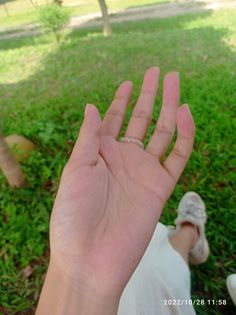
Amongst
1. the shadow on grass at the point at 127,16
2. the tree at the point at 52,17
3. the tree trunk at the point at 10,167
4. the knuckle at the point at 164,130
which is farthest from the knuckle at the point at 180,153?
the shadow on grass at the point at 127,16

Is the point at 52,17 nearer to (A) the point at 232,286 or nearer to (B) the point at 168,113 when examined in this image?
(B) the point at 168,113

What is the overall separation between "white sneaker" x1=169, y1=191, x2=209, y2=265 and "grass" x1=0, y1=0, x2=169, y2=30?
12.8 m

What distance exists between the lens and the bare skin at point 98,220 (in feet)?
4.66

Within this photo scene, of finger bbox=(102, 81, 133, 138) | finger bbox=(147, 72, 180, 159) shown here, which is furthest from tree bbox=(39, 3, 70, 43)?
finger bbox=(147, 72, 180, 159)

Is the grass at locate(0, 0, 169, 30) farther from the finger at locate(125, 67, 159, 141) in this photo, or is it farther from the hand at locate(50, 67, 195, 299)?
the hand at locate(50, 67, 195, 299)

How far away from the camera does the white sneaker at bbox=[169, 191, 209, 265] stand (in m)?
2.32

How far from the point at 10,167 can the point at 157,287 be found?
1530 mm

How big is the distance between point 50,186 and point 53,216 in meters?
1.49

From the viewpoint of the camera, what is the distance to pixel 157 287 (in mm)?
1782

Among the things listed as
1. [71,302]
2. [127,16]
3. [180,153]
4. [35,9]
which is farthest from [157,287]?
[35,9]

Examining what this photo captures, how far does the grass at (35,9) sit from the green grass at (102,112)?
29.4 ft

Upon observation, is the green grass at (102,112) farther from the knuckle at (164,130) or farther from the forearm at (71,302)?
the knuckle at (164,130)

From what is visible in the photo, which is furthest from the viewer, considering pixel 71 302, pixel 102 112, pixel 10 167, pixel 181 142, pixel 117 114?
pixel 102 112

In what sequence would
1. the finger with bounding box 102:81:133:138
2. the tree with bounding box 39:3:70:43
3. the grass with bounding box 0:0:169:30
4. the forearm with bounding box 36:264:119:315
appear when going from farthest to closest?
1. the grass with bounding box 0:0:169:30
2. the tree with bounding box 39:3:70:43
3. the finger with bounding box 102:81:133:138
4. the forearm with bounding box 36:264:119:315
